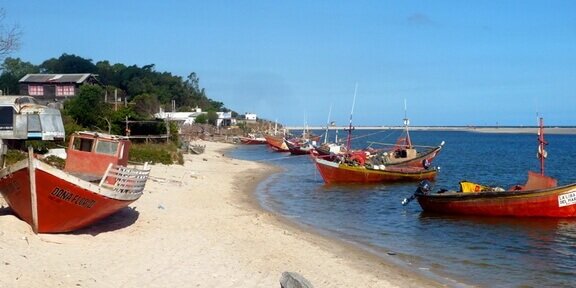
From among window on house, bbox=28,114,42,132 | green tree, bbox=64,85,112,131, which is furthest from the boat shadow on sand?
green tree, bbox=64,85,112,131

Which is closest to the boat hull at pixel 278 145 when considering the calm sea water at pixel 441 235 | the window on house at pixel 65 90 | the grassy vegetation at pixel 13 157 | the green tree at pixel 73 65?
the window on house at pixel 65 90

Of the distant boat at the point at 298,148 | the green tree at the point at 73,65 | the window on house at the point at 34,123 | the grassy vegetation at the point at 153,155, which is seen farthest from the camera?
the green tree at the point at 73,65

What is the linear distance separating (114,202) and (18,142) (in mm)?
11737

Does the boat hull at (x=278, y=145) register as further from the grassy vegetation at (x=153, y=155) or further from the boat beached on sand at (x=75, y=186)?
the boat beached on sand at (x=75, y=186)

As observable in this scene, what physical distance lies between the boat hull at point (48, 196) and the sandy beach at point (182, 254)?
0.26 metres

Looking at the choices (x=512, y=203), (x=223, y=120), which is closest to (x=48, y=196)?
(x=512, y=203)

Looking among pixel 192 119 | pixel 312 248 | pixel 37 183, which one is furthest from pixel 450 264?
pixel 192 119

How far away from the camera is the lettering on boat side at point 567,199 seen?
19.8 meters

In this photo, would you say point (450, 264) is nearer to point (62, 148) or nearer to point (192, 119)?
point (62, 148)

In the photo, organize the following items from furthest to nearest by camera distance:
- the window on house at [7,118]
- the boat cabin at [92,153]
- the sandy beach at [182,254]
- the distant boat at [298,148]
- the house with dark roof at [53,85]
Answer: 1. the house with dark roof at [53,85]
2. the distant boat at [298,148]
3. the window on house at [7,118]
4. the boat cabin at [92,153]
5. the sandy beach at [182,254]

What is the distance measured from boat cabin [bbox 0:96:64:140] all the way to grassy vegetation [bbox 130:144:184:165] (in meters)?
6.02

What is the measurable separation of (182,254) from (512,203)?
501 inches

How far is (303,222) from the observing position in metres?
20.1

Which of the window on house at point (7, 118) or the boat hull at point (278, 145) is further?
the boat hull at point (278, 145)
